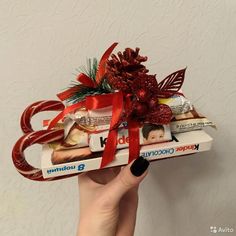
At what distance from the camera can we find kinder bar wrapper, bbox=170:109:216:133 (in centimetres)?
43

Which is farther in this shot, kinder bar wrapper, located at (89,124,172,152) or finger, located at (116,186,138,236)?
finger, located at (116,186,138,236)

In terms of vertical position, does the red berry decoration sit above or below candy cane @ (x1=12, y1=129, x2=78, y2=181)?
above

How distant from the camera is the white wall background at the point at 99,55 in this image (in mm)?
498

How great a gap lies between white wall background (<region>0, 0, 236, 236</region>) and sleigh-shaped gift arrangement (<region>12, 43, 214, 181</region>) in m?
0.12

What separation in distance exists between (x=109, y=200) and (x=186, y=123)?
0.17m

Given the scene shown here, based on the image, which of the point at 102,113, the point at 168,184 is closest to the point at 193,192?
the point at 168,184

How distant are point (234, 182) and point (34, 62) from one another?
55cm

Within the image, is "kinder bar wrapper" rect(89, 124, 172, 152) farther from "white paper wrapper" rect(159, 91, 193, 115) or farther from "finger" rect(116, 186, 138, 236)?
"finger" rect(116, 186, 138, 236)

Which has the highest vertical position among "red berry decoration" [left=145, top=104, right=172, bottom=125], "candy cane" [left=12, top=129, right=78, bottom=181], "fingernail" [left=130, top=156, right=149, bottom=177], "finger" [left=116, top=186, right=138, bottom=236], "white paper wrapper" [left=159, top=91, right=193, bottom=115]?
"white paper wrapper" [left=159, top=91, right=193, bottom=115]

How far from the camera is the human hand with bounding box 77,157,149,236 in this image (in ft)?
1.37

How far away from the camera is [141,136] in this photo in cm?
41

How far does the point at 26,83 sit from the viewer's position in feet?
1.73

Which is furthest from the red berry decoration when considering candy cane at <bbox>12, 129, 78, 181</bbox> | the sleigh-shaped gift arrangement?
candy cane at <bbox>12, 129, 78, 181</bbox>

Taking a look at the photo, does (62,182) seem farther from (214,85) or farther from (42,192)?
(214,85)
